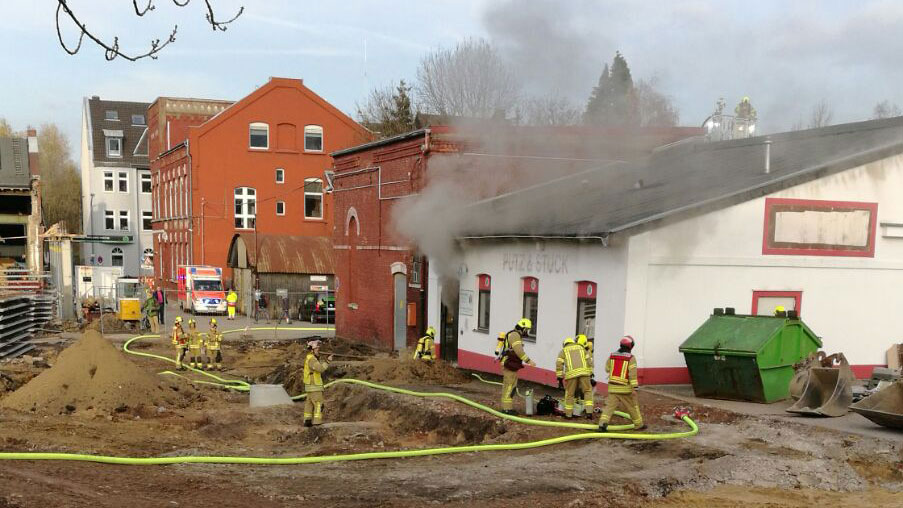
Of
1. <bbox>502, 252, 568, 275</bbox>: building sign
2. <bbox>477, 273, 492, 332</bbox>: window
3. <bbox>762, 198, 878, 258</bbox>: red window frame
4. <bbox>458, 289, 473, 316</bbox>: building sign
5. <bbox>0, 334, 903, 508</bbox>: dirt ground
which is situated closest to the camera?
<bbox>0, 334, 903, 508</bbox>: dirt ground

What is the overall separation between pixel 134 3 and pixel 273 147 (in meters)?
40.0

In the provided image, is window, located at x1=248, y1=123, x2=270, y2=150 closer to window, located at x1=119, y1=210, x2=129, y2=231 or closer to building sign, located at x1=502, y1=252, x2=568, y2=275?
window, located at x1=119, y1=210, x2=129, y2=231

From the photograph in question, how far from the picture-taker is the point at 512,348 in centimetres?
1334

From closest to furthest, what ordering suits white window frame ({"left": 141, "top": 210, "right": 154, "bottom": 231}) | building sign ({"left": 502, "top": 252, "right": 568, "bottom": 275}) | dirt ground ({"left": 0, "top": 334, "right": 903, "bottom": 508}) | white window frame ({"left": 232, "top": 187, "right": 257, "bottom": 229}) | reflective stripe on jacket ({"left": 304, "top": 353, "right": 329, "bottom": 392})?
dirt ground ({"left": 0, "top": 334, "right": 903, "bottom": 508})
reflective stripe on jacket ({"left": 304, "top": 353, "right": 329, "bottom": 392})
building sign ({"left": 502, "top": 252, "right": 568, "bottom": 275})
white window frame ({"left": 232, "top": 187, "right": 257, "bottom": 229})
white window frame ({"left": 141, "top": 210, "right": 154, "bottom": 231})

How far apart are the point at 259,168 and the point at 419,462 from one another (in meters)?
36.4

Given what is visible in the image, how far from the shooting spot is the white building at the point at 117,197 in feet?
189

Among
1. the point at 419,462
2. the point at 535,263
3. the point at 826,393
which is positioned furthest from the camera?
the point at 535,263

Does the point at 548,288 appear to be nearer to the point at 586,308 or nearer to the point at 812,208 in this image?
the point at 586,308

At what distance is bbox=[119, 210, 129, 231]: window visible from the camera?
58.4 m

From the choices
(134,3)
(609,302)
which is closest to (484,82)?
(609,302)

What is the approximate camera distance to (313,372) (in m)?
13.7

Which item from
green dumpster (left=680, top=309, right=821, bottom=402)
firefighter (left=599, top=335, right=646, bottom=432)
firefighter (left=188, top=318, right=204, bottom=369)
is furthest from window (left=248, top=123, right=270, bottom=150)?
firefighter (left=599, top=335, right=646, bottom=432)

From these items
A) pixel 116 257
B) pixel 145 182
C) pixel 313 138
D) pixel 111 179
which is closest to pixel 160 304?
pixel 313 138

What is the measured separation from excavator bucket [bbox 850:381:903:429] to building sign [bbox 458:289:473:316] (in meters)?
10.7
